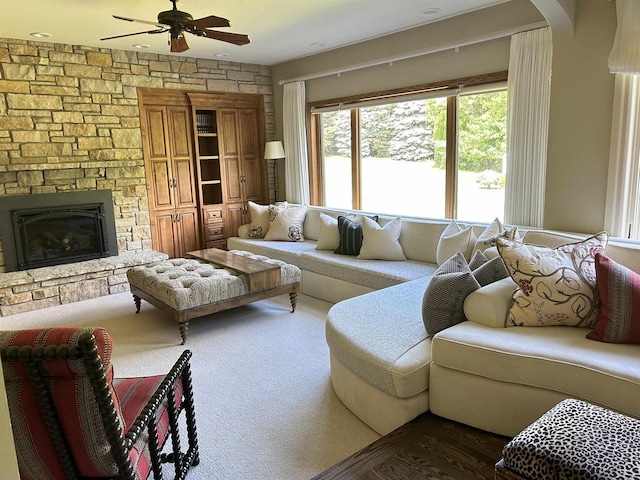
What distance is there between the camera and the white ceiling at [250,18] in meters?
3.71

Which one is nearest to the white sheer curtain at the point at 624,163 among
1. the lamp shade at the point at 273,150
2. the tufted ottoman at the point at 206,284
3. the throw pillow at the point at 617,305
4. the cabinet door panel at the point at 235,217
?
the throw pillow at the point at 617,305

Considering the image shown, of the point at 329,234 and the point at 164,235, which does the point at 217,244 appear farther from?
the point at 329,234

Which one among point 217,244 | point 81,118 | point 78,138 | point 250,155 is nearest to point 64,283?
point 78,138

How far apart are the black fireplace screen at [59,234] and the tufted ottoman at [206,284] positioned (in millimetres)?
1267

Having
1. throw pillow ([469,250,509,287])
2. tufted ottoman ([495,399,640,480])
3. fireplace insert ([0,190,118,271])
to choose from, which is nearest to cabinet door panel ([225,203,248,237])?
fireplace insert ([0,190,118,271])

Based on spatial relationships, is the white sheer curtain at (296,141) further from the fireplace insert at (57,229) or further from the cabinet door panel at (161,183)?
the fireplace insert at (57,229)

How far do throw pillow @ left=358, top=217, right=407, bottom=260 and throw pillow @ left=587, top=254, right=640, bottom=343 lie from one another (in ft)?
7.64

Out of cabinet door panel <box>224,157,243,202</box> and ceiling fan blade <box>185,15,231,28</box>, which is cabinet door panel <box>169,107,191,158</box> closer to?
cabinet door panel <box>224,157,243,202</box>

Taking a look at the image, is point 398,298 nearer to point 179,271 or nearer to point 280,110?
point 179,271

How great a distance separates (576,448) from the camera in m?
1.47

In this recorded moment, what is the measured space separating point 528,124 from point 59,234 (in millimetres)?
4907

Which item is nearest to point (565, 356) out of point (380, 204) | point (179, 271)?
point (179, 271)

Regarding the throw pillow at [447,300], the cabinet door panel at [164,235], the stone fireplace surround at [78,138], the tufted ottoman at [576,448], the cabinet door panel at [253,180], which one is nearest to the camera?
the tufted ottoman at [576,448]

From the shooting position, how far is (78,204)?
16.5 feet
